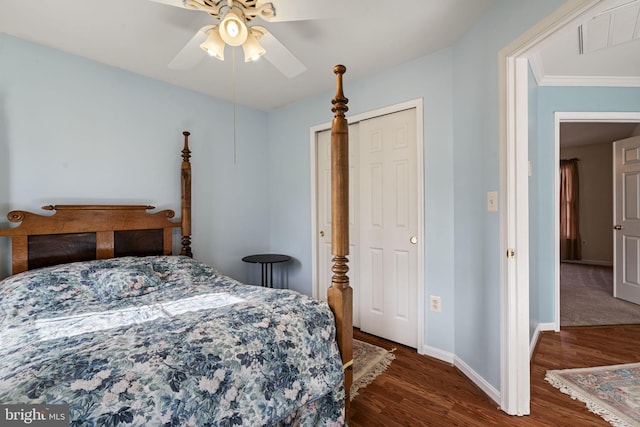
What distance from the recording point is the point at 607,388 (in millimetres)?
1916

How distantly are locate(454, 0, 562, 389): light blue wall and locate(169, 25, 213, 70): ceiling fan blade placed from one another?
66.0 inches

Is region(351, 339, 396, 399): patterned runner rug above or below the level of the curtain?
below

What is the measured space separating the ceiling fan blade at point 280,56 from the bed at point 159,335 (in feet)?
1.30

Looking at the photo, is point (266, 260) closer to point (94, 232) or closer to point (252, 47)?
point (94, 232)

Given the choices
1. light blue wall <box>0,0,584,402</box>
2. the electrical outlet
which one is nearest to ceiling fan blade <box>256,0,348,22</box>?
light blue wall <box>0,0,584,402</box>

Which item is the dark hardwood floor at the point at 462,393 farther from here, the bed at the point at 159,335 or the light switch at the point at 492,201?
the light switch at the point at 492,201

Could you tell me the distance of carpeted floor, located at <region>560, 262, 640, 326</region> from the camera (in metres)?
3.09

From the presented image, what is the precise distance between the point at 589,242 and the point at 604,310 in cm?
362

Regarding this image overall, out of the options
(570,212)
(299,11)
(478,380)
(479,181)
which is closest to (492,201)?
(479,181)

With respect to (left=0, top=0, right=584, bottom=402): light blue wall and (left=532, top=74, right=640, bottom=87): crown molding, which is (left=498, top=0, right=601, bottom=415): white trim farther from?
(left=532, top=74, right=640, bottom=87): crown molding

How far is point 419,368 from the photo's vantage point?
222 centimetres

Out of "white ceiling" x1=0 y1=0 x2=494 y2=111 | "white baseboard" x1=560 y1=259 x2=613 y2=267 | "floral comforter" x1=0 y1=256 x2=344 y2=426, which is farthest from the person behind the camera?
"white baseboard" x1=560 y1=259 x2=613 y2=267

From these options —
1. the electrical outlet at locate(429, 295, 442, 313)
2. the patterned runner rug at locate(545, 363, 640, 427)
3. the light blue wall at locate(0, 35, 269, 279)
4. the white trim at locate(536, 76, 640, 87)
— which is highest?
the white trim at locate(536, 76, 640, 87)

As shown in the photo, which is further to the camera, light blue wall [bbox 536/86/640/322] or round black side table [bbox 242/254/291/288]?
round black side table [bbox 242/254/291/288]
